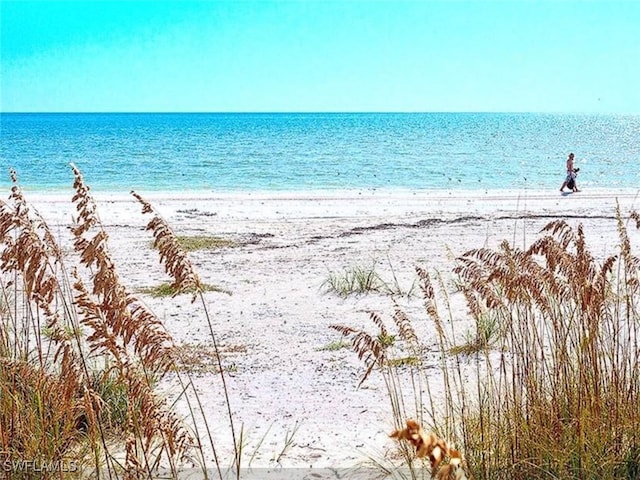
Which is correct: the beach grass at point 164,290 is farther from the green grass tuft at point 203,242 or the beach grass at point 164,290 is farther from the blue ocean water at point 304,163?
the blue ocean water at point 304,163

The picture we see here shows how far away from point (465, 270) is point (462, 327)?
14.0 feet

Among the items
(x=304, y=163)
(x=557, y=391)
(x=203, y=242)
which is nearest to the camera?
(x=557, y=391)

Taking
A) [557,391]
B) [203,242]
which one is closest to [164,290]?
[203,242]

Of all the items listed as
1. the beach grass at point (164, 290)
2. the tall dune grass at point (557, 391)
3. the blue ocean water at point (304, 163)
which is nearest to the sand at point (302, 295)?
the beach grass at point (164, 290)

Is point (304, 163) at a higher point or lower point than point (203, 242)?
lower

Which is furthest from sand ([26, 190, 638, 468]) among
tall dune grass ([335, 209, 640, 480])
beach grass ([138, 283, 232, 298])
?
tall dune grass ([335, 209, 640, 480])

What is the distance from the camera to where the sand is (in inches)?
190

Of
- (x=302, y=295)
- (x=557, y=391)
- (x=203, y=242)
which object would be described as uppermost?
(x=557, y=391)

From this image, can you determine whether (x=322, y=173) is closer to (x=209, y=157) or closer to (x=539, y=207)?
(x=209, y=157)

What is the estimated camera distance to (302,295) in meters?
9.15

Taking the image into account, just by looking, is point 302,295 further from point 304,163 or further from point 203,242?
point 304,163

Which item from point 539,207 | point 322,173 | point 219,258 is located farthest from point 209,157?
point 219,258

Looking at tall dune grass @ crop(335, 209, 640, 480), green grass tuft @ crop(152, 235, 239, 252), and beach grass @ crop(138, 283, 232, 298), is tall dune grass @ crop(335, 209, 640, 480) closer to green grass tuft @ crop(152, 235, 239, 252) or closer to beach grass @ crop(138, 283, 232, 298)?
beach grass @ crop(138, 283, 232, 298)

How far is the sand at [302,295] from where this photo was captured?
4824mm
